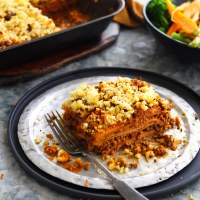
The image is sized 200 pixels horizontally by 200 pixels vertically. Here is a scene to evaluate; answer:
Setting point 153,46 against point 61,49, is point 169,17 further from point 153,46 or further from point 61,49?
point 61,49

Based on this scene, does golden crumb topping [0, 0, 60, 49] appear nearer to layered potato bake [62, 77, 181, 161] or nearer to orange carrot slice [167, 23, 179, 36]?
layered potato bake [62, 77, 181, 161]

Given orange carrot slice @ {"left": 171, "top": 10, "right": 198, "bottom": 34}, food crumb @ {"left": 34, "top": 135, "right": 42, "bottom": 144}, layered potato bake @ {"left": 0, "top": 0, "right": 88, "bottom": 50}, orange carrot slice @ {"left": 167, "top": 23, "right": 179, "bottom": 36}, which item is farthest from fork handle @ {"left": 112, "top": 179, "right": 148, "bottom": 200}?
orange carrot slice @ {"left": 167, "top": 23, "right": 179, "bottom": 36}

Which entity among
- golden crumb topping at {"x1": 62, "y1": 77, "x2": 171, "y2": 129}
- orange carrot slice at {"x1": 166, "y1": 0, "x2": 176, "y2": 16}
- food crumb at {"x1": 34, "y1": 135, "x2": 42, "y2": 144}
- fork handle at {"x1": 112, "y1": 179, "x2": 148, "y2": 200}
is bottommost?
food crumb at {"x1": 34, "y1": 135, "x2": 42, "y2": 144}

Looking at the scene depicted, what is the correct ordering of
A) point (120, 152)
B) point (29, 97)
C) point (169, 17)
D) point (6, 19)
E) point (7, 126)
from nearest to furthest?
point (120, 152)
point (7, 126)
point (29, 97)
point (6, 19)
point (169, 17)

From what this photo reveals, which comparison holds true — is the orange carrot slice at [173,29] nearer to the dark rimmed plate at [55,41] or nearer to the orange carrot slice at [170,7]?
the orange carrot slice at [170,7]

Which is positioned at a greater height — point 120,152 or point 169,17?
point 169,17

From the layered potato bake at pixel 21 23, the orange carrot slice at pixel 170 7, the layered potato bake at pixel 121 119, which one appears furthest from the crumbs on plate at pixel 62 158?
the orange carrot slice at pixel 170 7

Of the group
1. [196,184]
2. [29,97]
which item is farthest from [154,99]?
[29,97]
